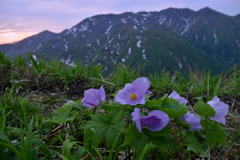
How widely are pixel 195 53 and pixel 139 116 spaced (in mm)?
176727

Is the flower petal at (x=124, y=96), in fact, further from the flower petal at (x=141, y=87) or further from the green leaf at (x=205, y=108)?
the green leaf at (x=205, y=108)

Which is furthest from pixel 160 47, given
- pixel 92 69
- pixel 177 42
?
pixel 92 69

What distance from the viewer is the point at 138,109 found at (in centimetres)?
109

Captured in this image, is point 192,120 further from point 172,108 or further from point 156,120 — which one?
point 156,120

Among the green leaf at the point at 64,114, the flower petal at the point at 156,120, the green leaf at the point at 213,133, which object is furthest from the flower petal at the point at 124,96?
the green leaf at the point at 213,133

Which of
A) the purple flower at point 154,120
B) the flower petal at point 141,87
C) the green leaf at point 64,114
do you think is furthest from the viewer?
the green leaf at point 64,114

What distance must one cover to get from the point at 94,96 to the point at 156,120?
1.42ft

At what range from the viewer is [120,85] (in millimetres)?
3762

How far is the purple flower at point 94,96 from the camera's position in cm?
131

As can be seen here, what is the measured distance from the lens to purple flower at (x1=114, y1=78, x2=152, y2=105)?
3.75 ft

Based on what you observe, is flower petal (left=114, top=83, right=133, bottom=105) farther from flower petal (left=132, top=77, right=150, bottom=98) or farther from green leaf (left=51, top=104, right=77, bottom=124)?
green leaf (left=51, top=104, right=77, bottom=124)

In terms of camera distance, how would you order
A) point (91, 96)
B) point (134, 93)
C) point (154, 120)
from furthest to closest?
point (91, 96) < point (134, 93) < point (154, 120)

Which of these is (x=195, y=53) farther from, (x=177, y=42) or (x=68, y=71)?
(x=68, y=71)

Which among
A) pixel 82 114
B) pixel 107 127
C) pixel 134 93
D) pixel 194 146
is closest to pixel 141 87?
pixel 134 93
